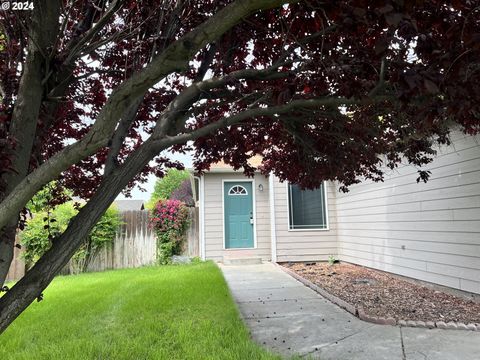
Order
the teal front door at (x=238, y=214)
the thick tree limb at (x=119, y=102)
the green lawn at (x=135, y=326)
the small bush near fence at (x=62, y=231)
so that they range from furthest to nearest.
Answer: the teal front door at (x=238, y=214)
the small bush near fence at (x=62, y=231)
the green lawn at (x=135, y=326)
the thick tree limb at (x=119, y=102)

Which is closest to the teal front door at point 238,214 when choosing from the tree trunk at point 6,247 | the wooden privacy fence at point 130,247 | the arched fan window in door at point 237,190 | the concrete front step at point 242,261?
the arched fan window in door at point 237,190

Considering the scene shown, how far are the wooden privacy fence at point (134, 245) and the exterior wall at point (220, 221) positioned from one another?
0.69 meters

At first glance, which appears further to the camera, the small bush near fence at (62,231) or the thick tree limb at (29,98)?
the small bush near fence at (62,231)

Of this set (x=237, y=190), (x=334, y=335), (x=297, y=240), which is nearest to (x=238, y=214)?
(x=237, y=190)

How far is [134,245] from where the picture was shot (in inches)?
443

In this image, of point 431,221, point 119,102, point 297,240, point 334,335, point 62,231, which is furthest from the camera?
point 297,240

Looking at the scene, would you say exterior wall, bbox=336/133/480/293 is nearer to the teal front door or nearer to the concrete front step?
the concrete front step

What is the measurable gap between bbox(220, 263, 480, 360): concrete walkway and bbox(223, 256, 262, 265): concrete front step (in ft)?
13.4

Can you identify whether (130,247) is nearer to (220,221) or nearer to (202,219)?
(202,219)

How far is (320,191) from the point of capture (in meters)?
10.8

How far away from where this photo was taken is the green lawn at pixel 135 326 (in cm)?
352

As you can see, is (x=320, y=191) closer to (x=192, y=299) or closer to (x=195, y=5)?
(x=192, y=299)

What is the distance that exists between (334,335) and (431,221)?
10.8ft

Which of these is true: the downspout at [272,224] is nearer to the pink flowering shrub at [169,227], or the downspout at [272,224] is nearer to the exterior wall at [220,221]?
the exterior wall at [220,221]
